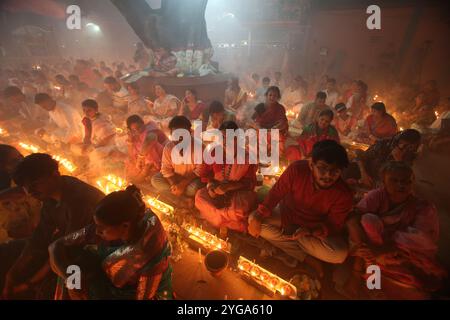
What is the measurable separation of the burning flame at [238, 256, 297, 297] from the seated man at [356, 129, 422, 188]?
2.29m

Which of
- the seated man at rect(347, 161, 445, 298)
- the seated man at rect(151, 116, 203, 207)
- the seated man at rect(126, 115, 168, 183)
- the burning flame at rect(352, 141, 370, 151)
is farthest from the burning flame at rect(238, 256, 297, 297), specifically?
the burning flame at rect(352, 141, 370, 151)

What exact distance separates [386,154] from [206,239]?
3.41 metres

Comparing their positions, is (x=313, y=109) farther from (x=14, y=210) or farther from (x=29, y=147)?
(x=29, y=147)

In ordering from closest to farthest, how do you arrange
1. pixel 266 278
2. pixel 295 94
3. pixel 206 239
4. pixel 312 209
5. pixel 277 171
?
pixel 266 278 < pixel 312 209 < pixel 206 239 < pixel 277 171 < pixel 295 94

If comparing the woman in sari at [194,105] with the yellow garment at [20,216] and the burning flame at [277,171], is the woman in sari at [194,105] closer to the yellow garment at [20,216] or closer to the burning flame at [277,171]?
the burning flame at [277,171]

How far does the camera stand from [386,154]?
4016 millimetres

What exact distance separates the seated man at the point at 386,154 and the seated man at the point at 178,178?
9.89ft

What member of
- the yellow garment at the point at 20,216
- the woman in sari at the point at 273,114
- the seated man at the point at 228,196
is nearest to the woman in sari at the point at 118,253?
the seated man at the point at 228,196

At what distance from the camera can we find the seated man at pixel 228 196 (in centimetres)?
333

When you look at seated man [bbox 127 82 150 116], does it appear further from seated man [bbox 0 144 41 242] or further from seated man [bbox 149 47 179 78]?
seated man [bbox 0 144 41 242]

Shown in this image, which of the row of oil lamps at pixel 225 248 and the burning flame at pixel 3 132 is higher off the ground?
the burning flame at pixel 3 132

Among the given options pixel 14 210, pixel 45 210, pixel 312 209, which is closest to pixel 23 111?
pixel 14 210

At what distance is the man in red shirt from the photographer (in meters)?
2.63

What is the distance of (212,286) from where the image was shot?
2938mm
